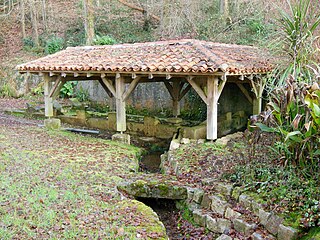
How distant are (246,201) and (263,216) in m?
0.37

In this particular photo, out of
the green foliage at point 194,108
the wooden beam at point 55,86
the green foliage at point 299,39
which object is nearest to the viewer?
the green foliage at point 299,39

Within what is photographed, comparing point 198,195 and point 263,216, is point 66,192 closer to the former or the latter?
point 198,195

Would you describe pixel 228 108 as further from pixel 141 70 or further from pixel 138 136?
pixel 141 70

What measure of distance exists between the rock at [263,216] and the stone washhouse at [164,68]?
3.24 meters

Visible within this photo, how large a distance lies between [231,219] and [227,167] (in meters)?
1.32

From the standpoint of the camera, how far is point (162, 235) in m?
3.93


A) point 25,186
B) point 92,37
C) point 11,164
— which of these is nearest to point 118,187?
Result: point 25,186

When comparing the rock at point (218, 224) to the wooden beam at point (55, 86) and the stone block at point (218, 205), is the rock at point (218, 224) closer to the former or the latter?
the stone block at point (218, 205)

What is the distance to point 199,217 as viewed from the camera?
488 centimetres

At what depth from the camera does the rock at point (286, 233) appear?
372 cm

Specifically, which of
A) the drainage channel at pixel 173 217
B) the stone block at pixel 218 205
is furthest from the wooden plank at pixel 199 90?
the stone block at pixel 218 205

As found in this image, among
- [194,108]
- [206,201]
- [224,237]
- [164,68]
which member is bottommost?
[224,237]

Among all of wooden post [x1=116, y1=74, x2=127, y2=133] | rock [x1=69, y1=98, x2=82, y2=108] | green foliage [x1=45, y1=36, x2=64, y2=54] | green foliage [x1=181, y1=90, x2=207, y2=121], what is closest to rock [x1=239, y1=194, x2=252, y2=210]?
wooden post [x1=116, y1=74, x2=127, y2=133]

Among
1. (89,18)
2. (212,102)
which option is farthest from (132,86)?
(89,18)
